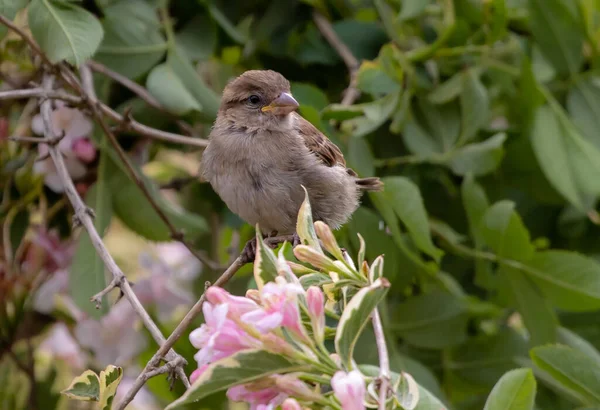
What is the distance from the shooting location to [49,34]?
175 cm

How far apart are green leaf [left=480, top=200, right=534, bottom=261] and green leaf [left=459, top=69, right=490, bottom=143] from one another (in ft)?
0.93

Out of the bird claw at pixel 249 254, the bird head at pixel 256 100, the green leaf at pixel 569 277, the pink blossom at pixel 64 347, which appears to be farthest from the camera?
the pink blossom at pixel 64 347

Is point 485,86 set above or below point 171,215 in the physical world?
above

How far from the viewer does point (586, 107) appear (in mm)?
2426

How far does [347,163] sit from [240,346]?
1200mm

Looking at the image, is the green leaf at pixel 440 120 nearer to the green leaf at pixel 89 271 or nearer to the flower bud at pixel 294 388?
the green leaf at pixel 89 271

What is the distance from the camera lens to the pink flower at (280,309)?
2.97 ft

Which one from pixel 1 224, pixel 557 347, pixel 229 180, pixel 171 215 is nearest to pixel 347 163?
pixel 229 180

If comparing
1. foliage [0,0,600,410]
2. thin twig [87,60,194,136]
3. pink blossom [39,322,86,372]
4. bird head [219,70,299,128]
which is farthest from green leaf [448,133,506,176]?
pink blossom [39,322,86,372]

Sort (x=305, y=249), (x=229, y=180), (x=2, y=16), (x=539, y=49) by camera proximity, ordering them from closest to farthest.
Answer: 1. (x=305, y=249)
2. (x=2, y=16)
3. (x=229, y=180)
4. (x=539, y=49)

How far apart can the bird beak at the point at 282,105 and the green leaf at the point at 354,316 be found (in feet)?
3.92

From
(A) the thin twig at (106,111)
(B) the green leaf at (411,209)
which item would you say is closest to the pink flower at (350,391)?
(B) the green leaf at (411,209)

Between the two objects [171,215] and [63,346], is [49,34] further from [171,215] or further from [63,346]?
[63,346]

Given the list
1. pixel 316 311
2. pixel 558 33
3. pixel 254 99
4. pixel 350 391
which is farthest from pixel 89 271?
pixel 558 33
